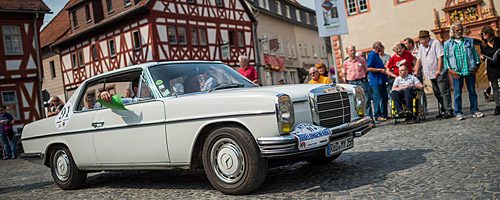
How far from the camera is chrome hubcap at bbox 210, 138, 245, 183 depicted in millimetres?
4465

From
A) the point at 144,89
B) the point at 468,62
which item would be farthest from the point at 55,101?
the point at 468,62

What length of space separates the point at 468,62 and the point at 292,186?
581 cm

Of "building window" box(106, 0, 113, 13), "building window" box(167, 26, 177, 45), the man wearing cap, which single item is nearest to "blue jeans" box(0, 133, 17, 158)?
"building window" box(167, 26, 177, 45)

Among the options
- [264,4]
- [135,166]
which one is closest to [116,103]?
→ [135,166]

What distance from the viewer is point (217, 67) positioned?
591cm

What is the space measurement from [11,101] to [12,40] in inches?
125

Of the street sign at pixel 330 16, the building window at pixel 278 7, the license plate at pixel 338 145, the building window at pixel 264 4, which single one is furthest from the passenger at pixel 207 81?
the building window at pixel 278 7

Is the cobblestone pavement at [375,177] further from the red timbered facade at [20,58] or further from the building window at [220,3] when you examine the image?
the building window at [220,3]

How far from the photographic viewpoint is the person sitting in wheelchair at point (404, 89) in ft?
30.9

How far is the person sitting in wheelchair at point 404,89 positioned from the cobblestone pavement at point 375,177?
3.92 ft

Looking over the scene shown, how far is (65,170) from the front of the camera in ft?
20.9

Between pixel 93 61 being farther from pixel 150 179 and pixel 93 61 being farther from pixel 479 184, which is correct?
pixel 479 184

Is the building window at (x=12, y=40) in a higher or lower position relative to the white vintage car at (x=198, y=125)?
higher

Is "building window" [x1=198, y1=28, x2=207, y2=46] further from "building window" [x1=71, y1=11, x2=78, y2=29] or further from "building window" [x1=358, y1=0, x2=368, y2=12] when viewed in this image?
"building window" [x1=358, y1=0, x2=368, y2=12]
